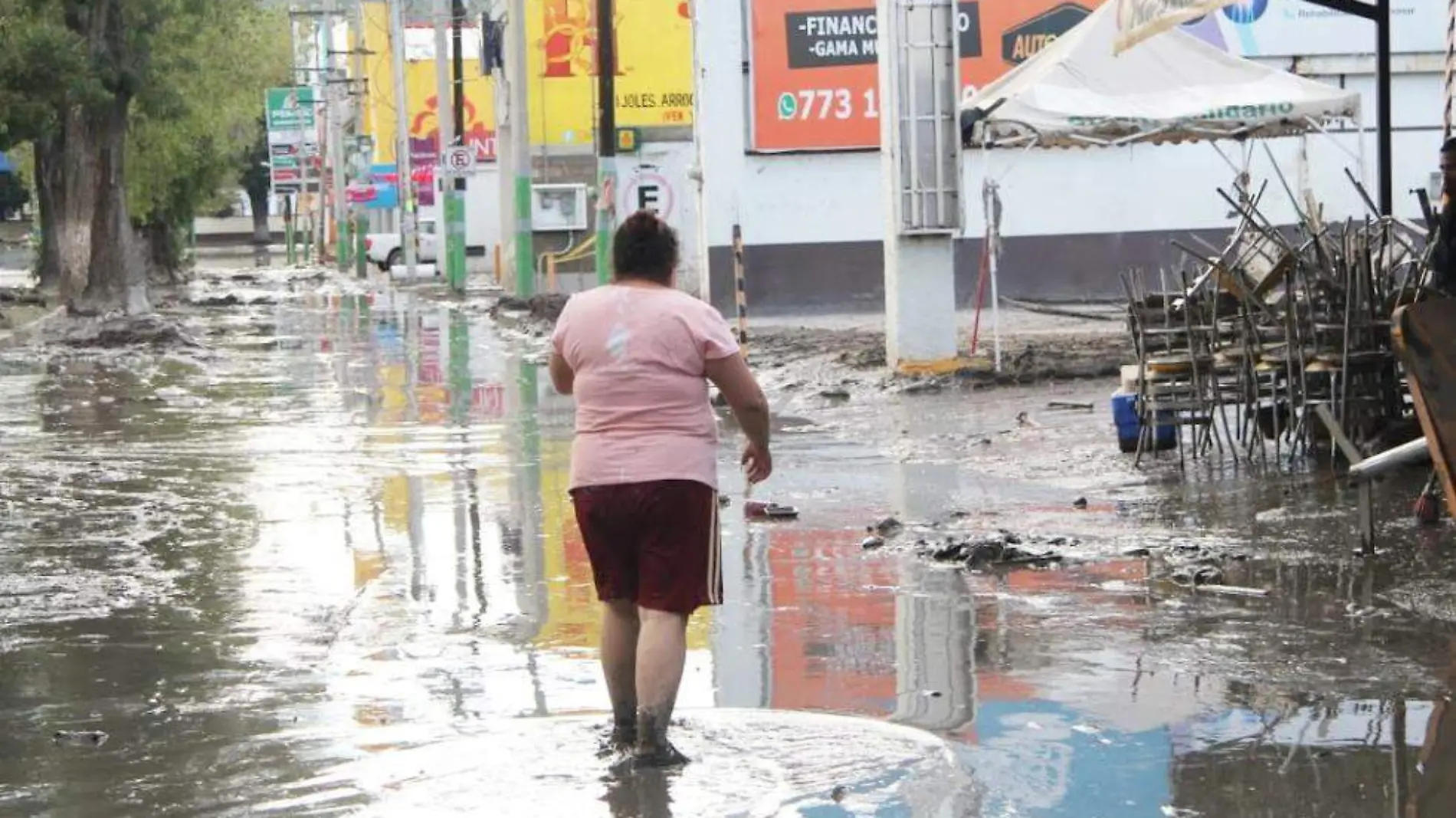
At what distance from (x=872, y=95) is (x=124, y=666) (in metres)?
23.9

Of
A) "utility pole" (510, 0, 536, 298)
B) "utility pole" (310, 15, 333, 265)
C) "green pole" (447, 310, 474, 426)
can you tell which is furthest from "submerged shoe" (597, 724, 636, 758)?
"utility pole" (310, 15, 333, 265)

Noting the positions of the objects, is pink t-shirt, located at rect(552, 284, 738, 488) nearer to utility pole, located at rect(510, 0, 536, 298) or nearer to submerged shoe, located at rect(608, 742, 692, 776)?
submerged shoe, located at rect(608, 742, 692, 776)

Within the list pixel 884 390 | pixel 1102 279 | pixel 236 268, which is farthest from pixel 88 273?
pixel 236 268

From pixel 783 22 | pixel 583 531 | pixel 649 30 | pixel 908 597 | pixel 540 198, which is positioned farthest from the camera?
pixel 540 198

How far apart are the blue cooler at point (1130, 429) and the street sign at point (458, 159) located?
34.0 m

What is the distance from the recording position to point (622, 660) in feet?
20.5

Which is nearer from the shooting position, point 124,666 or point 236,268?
point 124,666

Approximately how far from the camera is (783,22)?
2980 cm

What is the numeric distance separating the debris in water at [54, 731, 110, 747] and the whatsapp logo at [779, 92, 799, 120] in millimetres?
24153

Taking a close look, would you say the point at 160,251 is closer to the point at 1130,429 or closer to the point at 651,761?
the point at 1130,429

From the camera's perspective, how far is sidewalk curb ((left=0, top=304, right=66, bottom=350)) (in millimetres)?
27953

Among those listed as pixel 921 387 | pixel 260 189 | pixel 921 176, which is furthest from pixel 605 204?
pixel 260 189

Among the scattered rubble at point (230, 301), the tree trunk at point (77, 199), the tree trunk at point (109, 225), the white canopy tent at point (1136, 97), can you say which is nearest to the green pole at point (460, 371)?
the white canopy tent at point (1136, 97)

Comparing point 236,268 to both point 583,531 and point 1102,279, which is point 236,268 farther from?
point 583,531
